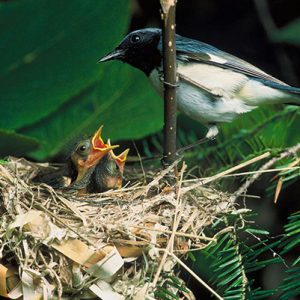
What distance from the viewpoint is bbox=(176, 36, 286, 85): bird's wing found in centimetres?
289

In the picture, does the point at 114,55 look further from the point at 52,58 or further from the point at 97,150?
the point at 97,150

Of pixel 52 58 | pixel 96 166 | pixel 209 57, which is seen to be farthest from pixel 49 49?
pixel 209 57

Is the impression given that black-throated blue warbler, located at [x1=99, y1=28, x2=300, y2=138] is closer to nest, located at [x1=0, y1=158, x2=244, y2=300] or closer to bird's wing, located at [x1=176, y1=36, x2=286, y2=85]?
bird's wing, located at [x1=176, y1=36, x2=286, y2=85]

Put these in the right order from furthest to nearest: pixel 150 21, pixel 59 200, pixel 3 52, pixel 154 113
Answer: pixel 150 21 → pixel 154 113 → pixel 3 52 → pixel 59 200

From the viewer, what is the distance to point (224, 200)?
2.60 m

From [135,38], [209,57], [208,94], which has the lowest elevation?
[208,94]

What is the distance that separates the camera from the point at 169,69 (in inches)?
87.0

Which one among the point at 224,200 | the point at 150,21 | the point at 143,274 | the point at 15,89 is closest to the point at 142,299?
the point at 143,274

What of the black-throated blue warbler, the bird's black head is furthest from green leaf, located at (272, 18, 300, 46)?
the bird's black head

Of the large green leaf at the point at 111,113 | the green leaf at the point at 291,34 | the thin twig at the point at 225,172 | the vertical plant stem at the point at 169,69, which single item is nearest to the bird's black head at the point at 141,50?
the large green leaf at the point at 111,113

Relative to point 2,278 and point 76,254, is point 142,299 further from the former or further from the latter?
point 2,278

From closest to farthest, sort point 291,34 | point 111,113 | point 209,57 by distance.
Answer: point 209,57
point 111,113
point 291,34

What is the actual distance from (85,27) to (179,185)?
849 mm

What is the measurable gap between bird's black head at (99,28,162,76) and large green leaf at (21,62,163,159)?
262 mm
